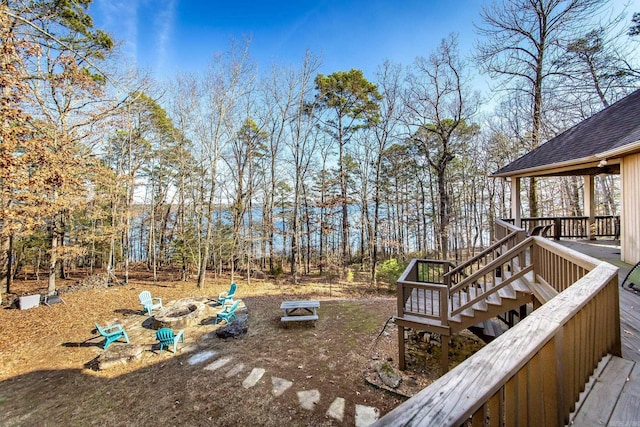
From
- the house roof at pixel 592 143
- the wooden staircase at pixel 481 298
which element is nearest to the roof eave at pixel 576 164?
the house roof at pixel 592 143

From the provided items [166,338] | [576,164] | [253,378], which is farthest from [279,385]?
[576,164]

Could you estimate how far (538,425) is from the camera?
1083 millimetres

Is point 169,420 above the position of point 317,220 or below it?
below

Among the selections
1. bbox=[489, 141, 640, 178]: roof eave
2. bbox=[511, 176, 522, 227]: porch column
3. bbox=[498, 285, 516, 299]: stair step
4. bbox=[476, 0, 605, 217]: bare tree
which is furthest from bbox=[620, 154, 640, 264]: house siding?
bbox=[476, 0, 605, 217]: bare tree

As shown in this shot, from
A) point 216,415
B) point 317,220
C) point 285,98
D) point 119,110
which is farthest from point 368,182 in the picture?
point 216,415

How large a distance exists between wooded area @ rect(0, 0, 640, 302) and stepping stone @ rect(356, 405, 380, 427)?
8.47 m

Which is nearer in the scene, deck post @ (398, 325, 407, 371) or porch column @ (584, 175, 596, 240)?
deck post @ (398, 325, 407, 371)

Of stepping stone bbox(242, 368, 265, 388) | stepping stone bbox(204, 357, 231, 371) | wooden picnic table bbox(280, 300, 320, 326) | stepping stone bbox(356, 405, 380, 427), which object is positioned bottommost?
stepping stone bbox(356, 405, 380, 427)

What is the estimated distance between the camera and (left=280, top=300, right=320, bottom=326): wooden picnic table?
7465 mm

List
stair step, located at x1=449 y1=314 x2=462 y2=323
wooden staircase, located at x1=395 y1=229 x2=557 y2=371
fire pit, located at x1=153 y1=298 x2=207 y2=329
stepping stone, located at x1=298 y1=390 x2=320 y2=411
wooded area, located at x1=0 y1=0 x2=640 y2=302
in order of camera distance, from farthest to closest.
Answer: wooded area, located at x1=0 y1=0 x2=640 y2=302, fire pit, located at x1=153 y1=298 x2=207 y2=329, stair step, located at x1=449 y1=314 x2=462 y2=323, wooden staircase, located at x1=395 y1=229 x2=557 y2=371, stepping stone, located at x1=298 y1=390 x2=320 y2=411

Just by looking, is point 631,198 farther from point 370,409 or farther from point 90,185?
point 90,185

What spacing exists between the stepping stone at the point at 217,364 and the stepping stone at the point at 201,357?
30cm

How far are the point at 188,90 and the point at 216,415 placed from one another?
12504 millimetres

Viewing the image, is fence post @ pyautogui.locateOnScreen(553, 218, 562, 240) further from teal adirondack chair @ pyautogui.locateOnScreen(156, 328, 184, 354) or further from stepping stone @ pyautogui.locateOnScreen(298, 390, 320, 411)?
teal adirondack chair @ pyautogui.locateOnScreen(156, 328, 184, 354)
